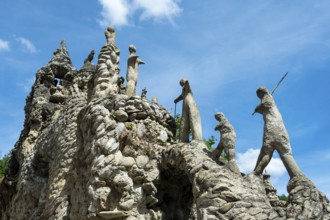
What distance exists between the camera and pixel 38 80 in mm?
18578

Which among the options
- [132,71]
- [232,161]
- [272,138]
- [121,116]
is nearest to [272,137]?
[272,138]

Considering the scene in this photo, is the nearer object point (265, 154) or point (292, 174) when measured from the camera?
point (292, 174)

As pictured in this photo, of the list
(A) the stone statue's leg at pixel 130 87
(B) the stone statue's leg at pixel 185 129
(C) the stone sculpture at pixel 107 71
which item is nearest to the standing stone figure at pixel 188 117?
(B) the stone statue's leg at pixel 185 129

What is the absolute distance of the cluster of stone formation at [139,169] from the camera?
671 centimetres

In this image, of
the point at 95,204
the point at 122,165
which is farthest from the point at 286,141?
the point at 95,204

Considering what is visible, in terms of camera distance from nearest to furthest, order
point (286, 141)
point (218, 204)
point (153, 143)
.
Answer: point (218, 204), point (286, 141), point (153, 143)

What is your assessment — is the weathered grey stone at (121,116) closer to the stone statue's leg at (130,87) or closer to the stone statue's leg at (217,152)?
the stone statue's leg at (130,87)

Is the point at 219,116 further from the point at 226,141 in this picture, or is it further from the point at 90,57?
the point at 90,57

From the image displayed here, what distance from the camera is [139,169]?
8.74 m

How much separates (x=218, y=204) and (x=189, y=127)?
307 cm

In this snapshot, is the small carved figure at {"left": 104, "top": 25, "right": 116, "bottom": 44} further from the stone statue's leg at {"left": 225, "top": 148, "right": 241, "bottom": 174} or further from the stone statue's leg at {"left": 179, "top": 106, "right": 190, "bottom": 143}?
the stone statue's leg at {"left": 225, "top": 148, "right": 241, "bottom": 174}

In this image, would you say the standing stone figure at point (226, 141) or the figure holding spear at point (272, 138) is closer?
the figure holding spear at point (272, 138)

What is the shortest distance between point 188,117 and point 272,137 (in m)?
2.63

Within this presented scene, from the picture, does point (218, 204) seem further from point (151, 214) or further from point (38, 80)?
point (38, 80)
